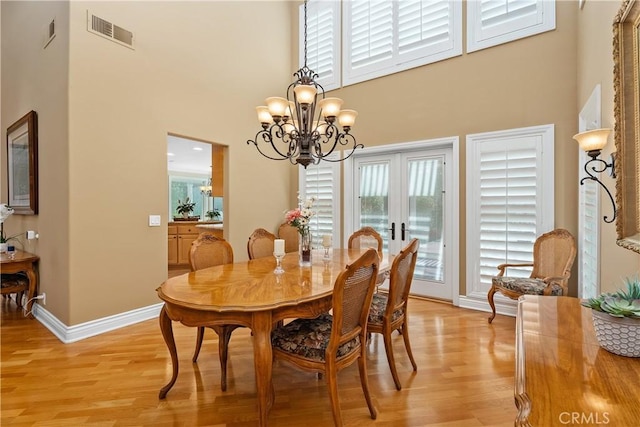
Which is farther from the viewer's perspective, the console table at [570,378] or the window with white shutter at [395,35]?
the window with white shutter at [395,35]

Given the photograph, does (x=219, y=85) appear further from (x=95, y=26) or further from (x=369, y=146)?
(x=369, y=146)

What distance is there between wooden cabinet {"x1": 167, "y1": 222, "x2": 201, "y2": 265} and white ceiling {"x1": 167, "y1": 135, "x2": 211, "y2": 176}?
1650 millimetres

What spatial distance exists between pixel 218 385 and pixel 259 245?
55.3 inches

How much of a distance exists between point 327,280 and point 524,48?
3640mm

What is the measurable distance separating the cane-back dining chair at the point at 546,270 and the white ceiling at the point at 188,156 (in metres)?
4.90

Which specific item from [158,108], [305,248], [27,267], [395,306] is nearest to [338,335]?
[395,306]

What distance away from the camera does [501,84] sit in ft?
12.5

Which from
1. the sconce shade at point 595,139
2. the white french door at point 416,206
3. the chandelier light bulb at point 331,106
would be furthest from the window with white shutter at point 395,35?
the sconce shade at point 595,139

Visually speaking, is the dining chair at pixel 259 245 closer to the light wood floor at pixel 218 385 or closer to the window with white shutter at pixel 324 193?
the light wood floor at pixel 218 385

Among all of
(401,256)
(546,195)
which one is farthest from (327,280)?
(546,195)

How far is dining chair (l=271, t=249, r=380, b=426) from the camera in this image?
1.70 meters

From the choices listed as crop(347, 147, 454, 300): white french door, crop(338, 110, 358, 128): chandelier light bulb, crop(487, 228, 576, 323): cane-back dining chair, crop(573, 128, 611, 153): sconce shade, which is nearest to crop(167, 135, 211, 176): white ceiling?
crop(347, 147, 454, 300): white french door

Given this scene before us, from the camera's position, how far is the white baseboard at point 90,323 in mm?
3045

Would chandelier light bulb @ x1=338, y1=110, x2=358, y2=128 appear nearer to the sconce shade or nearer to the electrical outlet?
the sconce shade
